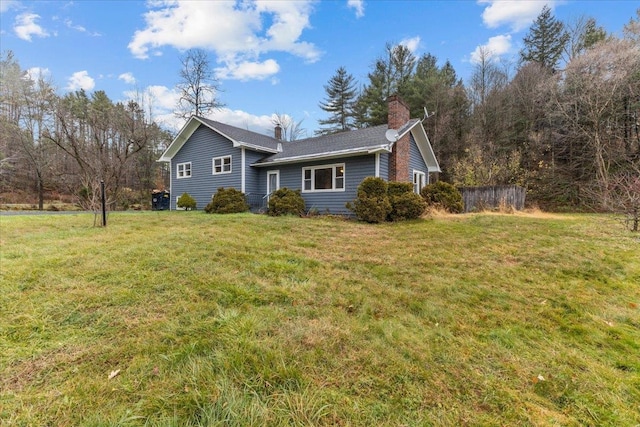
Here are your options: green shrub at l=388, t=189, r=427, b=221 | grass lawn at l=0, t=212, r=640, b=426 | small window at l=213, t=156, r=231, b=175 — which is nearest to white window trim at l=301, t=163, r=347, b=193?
green shrub at l=388, t=189, r=427, b=221

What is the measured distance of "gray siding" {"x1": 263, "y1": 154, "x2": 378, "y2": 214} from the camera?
1168cm

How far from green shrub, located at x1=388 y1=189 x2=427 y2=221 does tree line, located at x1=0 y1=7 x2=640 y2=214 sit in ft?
23.2

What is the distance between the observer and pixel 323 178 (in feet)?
42.4

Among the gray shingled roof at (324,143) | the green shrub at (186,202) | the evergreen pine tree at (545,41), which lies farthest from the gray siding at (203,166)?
the evergreen pine tree at (545,41)

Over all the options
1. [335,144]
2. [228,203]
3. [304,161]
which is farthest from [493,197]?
[228,203]

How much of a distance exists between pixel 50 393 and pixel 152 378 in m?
0.60

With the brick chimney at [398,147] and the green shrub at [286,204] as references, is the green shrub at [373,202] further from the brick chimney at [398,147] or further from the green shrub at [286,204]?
the green shrub at [286,204]

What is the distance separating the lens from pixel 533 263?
4547 mm

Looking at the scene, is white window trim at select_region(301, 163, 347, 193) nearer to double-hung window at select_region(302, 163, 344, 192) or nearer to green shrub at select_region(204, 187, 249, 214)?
double-hung window at select_region(302, 163, 344, 192)

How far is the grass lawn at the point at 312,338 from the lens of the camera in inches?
67.7

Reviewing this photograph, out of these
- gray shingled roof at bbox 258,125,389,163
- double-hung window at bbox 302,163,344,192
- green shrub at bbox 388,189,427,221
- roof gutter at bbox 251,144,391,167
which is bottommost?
green shrub at bbox 388,189,427,221

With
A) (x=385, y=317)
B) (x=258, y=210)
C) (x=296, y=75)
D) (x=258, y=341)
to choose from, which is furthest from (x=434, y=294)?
(x=296, y=75)

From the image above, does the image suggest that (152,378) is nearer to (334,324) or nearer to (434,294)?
(334,324)

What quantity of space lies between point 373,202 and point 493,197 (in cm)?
760
